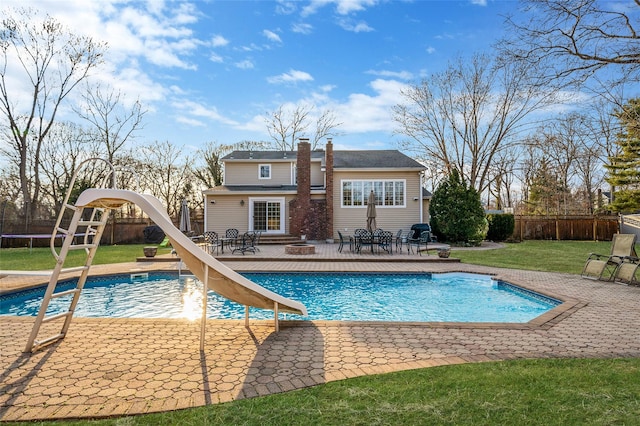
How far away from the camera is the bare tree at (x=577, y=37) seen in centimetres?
862

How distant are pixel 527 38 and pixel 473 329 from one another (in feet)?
26.6

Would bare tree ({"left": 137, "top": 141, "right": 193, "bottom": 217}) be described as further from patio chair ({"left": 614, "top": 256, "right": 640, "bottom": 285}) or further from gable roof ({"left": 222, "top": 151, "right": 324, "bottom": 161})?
patio chair ({"left": 614, "top": 256, "right": 640, "bottom": 285})

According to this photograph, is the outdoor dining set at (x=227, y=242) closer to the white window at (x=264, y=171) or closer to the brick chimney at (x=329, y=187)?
the brick chimney at (x=329, y=187)

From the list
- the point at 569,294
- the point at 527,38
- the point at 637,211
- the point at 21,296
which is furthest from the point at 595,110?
the point at 637,211

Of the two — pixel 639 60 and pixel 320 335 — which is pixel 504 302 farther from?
pixel 639 60

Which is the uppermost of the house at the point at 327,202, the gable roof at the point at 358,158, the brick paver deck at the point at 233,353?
the gable roof at the point at 358,158

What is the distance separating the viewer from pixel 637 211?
26375 mm

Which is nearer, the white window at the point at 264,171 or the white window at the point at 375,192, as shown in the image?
the white window at the point at 375,192

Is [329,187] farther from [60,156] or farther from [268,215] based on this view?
[60,156]

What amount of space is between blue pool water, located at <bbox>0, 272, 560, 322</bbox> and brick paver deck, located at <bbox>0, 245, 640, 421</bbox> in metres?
1.66

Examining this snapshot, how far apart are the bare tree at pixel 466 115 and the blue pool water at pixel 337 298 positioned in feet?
56.2

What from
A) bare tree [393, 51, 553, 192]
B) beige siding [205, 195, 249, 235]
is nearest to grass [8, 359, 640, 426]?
beige siding [205, 195, 249, 235]

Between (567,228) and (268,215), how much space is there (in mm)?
20120

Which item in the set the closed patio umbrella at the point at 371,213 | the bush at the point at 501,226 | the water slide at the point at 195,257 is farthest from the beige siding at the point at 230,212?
the water slide at the point at 195,257
